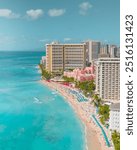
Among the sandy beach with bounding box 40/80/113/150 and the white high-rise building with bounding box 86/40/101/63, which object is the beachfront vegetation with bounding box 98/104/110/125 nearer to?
the sandy beach with bounding box 40/80/113/150

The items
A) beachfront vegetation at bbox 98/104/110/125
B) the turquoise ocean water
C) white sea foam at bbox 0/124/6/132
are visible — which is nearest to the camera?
the turquoise ocean water

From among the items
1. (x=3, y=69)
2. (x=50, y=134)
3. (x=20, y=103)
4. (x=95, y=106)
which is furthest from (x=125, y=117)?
(x=3, y=69)

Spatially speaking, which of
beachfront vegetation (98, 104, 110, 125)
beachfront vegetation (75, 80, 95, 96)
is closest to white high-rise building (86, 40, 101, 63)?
beachfront vegetation (75, 80, 95, 96)

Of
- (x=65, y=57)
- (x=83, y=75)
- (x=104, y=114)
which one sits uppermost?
(x=65, y=57)

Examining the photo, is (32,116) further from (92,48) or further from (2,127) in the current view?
(92,48)

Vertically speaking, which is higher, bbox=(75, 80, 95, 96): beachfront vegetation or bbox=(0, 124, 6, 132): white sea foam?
bbox=(75, 80, 95, 96): beachfront vegetation

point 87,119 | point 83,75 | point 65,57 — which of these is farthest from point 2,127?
point 65,57
